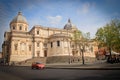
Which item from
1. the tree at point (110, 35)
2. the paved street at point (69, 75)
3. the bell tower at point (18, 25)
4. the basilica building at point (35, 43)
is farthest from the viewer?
the bell tower at point (18, 25)

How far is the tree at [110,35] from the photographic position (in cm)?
4316

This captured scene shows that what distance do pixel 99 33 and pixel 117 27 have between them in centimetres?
504

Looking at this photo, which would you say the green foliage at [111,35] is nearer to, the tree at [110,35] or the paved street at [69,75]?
the tree at [110,35]

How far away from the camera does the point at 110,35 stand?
44.0 metres

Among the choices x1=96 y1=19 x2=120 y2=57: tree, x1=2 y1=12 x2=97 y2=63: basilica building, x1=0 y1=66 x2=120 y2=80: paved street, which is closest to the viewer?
x1=0 y1=66 x2=120 y2=80: paved street

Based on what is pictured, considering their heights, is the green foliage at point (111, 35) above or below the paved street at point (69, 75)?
above

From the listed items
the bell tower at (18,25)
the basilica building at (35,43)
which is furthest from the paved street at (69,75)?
the bell tower at (18,25)

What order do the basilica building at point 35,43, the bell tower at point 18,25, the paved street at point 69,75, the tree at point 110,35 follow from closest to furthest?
the paved street at point 69,75 < the tree at point 110,35 < the basilica building at point 35,43 < the bell tower at point 18,25

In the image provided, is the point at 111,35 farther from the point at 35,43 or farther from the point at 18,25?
the point at 18,25

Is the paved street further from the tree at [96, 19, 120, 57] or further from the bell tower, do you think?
the bell tower

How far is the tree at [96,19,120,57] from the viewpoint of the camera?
142 ft

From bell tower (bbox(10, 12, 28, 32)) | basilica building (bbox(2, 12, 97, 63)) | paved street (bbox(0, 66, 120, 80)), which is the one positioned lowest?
paved street (bbox(0, 66, 120, 80))

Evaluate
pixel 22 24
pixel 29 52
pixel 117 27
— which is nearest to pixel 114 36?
pixel 117 27

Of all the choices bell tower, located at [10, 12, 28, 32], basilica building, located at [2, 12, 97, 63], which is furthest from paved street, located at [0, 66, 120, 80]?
bell tower, located at [10, 12, 28, 32]
